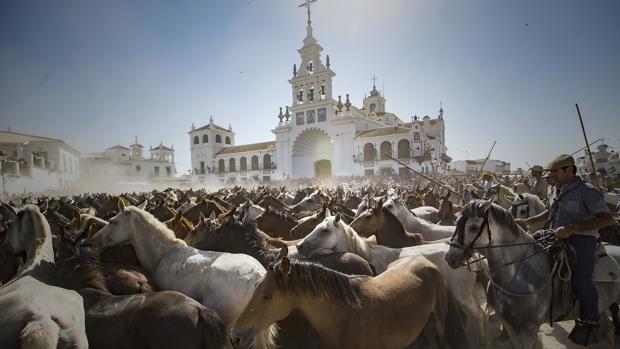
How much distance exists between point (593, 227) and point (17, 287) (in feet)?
18.9

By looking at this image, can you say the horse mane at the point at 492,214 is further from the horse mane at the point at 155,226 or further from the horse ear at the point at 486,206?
the horse mane at the point at 155,226

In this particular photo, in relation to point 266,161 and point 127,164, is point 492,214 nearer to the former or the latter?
point 266,161

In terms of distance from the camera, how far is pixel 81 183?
4272 centimetres

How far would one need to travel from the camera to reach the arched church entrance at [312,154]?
169 ft

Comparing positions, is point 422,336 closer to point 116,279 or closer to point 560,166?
point 560,166

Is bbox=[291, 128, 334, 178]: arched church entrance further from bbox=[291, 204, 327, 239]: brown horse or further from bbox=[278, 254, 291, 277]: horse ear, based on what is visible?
bbox=[278, 254, 291, 277]: horse ear

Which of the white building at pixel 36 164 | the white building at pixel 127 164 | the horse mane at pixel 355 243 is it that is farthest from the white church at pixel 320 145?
the horse mane at pixel 355 243

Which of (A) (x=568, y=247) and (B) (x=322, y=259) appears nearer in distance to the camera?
(A) (x=568, y=247)

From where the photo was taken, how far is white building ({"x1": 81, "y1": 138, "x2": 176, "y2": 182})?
57.2 m

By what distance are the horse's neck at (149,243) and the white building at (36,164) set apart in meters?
24.6

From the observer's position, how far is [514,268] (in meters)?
3.47

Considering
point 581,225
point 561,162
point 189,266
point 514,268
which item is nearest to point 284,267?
point 189,266

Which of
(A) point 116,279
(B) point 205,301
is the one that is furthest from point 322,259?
(A) point 116,279

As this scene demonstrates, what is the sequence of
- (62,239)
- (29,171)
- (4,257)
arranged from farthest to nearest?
(29,171), (4,257), (62,239)
